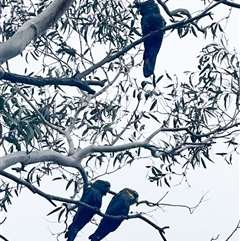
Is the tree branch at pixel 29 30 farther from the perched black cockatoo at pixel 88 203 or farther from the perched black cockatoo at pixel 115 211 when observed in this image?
the perched black cockatoo at pixel 115 211

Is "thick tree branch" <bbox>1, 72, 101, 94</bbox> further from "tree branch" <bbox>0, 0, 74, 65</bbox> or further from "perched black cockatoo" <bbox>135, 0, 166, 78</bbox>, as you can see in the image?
"perched black cockatoo" <bbox>135, 0, 166, 78</bbox>

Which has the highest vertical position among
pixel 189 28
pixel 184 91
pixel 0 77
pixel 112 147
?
pixel 189 28

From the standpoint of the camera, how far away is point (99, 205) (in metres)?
4.66

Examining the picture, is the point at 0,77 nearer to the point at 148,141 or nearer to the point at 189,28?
the point at 148,141

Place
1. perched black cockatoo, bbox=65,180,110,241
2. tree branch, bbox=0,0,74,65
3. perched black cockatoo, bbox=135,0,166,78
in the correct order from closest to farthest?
tree branch, bbox=0,0,74,65 → perched black cockatoo, bbox=65,180,110,241 → perched black cockatoo, bbox=135,0,166,78

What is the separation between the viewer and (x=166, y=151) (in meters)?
4.50

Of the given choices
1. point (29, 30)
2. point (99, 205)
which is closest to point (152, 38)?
point (99, 205)

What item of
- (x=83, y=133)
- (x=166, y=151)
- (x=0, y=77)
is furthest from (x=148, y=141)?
(x=0, y=77)

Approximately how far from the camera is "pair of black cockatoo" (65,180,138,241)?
4.40 m

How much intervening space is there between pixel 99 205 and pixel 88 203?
15cm

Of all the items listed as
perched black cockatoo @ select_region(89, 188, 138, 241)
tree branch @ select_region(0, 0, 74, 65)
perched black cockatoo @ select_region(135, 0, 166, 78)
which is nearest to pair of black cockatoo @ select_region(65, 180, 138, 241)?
perched black cockatoo @ select_region(89, 188, 138, 241)

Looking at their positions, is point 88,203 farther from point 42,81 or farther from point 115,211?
point 42,81

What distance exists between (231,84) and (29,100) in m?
1.43

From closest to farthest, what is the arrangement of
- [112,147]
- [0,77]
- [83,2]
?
1. [0,77]
2. [112,147]
3. [83,2]
